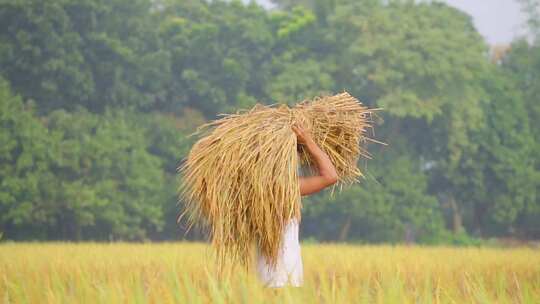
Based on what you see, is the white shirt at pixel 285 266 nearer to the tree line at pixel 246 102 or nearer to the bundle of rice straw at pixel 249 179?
the bundle of rice straw at pixel 249 179

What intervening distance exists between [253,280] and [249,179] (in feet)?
2.89

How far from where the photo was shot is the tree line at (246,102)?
28.5 meters

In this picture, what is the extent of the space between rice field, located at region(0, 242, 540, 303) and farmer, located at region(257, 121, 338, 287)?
11cm

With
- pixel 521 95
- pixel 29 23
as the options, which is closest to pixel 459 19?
pixel 521 95

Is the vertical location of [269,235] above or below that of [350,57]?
below

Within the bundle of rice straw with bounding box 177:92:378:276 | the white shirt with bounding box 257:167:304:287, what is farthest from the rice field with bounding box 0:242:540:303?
the bundle of rice straw with bounding box 177:92:378:276

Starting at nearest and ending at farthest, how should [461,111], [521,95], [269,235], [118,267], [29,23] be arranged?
[269,235], [118,267], [29,23], [461,111], [521,95]

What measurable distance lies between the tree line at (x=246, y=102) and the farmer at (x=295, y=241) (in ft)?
72.2

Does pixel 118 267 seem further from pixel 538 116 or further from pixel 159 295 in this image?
pixel 538 116

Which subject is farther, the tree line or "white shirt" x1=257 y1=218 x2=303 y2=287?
the tree line

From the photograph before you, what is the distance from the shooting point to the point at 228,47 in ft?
109

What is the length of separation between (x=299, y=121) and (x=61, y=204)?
22.5 m

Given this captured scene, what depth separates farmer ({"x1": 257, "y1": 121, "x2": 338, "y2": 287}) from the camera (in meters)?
5.18

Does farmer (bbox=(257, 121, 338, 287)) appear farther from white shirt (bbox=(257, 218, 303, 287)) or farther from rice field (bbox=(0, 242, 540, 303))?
rice field (bbox=(0, 242, 540, 303))
